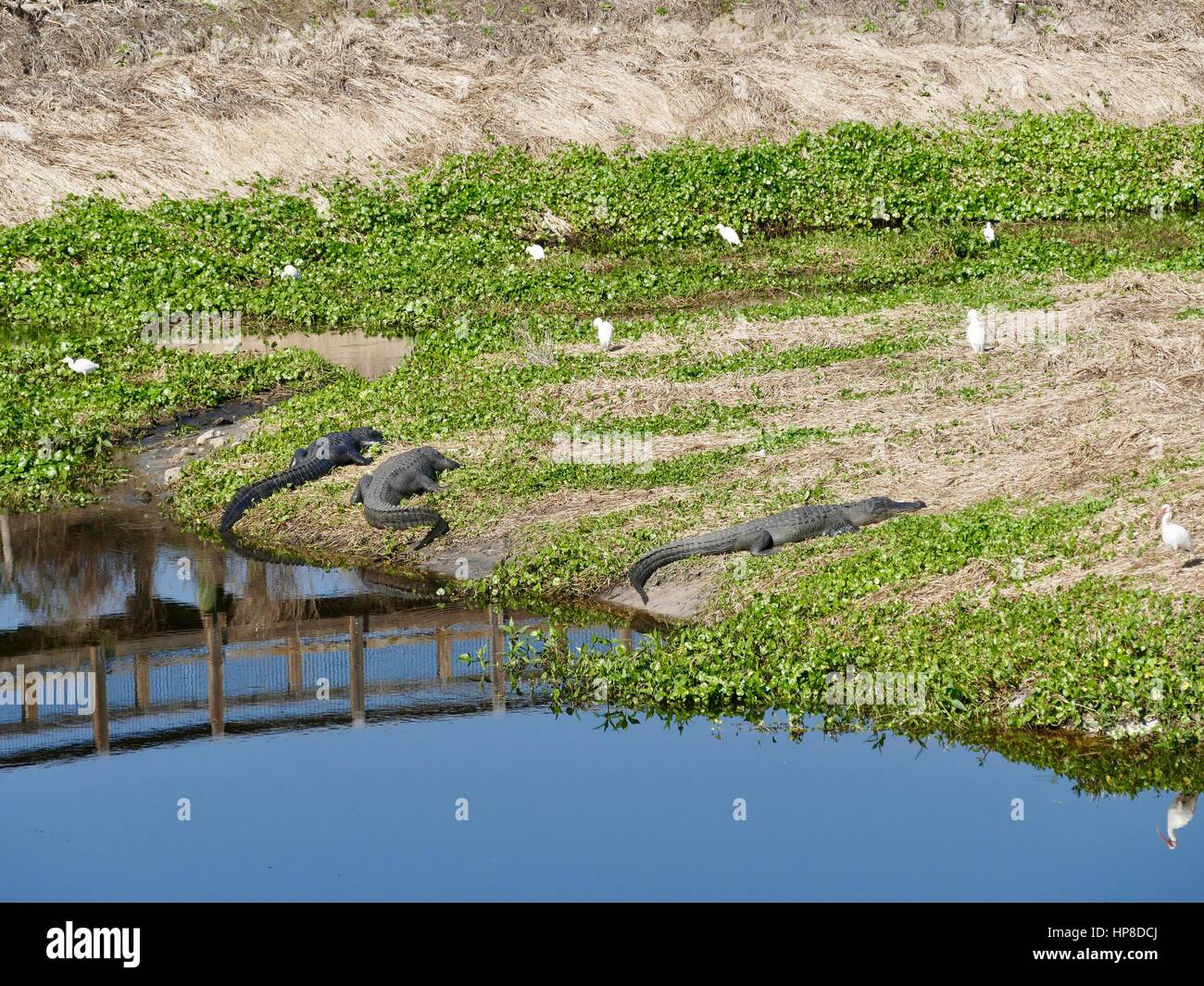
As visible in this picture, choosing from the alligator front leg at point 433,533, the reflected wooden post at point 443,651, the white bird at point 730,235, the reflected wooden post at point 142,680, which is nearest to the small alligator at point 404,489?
the alligator front leg at point 433,533

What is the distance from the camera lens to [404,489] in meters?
13.3

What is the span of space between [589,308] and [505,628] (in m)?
10.0

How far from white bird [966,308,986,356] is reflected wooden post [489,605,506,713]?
6541 millimetres

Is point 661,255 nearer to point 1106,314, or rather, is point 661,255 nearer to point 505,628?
point 1106,314

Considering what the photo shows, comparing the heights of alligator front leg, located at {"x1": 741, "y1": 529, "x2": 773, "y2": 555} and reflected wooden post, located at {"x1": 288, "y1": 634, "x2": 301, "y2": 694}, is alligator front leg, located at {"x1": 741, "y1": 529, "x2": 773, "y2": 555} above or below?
above

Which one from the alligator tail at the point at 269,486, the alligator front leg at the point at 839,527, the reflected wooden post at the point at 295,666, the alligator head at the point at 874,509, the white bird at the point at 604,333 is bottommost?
the reflected wooden post at the point at 295,666

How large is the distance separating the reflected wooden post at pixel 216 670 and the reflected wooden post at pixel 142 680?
41cm

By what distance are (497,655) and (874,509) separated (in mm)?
3129

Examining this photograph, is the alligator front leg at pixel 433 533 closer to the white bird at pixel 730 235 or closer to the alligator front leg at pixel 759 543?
the alligator front leg at pixel 759 543

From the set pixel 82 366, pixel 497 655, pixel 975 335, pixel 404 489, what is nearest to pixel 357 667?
pixel 497 655

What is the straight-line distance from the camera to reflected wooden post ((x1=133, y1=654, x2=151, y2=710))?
1041cm

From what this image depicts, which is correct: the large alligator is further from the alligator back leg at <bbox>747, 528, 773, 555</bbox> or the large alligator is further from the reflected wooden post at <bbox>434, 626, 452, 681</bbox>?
the reflected wooden post at <bbox>434, 626, 452, 681</bbox>

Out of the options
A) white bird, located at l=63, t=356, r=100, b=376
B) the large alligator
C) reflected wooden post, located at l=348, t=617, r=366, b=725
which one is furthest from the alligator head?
white bird, located at l=63, t=356, r=100, b=376

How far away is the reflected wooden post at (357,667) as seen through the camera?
1020 centimetres
